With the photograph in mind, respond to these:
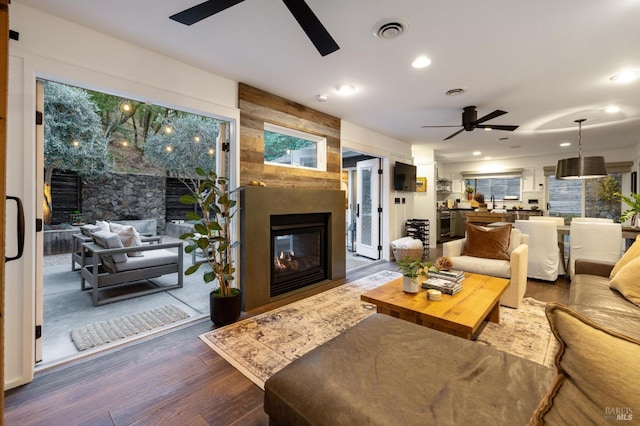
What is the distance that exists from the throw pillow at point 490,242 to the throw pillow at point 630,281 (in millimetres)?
1228

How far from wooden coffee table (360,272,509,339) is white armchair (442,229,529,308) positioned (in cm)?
50

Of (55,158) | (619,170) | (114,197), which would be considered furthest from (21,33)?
(619,170)

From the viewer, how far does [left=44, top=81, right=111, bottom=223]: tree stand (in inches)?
222

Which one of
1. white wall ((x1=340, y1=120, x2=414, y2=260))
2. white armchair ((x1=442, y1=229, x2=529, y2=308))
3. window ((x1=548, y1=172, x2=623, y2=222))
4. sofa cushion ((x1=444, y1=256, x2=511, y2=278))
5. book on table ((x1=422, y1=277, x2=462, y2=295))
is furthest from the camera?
window ((x1=548, y1=172, x2=623, y2=222))

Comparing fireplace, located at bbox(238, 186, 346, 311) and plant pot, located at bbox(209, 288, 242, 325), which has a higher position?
fireplace, located at bbox(238, 186, 346, 311)

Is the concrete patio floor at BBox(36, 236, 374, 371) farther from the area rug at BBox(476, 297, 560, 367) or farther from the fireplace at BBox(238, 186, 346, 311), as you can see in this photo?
the area rug at BBox(476, 297, 560, 367)

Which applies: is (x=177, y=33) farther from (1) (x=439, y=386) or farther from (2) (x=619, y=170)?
(2) (x=619, y=170)

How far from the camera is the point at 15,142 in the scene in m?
1.84

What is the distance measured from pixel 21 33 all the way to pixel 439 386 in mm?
Answer: 3154

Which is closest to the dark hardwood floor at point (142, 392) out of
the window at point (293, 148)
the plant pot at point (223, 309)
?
the plant pot at point (223, 309)

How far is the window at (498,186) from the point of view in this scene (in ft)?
27.2

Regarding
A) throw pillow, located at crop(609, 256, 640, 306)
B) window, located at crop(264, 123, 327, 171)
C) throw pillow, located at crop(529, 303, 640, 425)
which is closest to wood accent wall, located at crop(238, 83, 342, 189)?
window, located at crop(264, 123, 327, 171)

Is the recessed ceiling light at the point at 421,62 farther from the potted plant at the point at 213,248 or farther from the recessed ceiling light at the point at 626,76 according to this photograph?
the potted plant at the point at 213,248

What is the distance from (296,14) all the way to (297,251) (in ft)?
9.56
